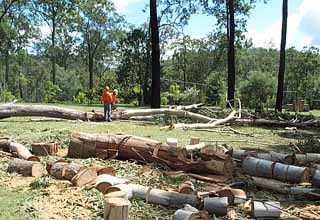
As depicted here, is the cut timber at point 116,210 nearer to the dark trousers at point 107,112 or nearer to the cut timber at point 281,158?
the cut timber at point 281,158

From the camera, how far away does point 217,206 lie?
578 centimetres

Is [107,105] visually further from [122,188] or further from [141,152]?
[122,188]

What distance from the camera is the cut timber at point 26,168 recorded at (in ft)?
25.2

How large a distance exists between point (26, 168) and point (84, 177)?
1431 millimetres

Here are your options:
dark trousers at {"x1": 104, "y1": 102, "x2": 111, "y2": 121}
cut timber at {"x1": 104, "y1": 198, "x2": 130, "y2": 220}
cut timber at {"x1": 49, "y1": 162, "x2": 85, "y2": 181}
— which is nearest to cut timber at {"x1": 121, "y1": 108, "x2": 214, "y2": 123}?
dark trousers at {"x1": 104, "y1": 102, "x2": 111, "y2": 121}

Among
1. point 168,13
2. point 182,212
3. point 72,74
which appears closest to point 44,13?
point 168,13

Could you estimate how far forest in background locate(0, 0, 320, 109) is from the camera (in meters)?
38.8

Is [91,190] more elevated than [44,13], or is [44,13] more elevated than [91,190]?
[44,13]

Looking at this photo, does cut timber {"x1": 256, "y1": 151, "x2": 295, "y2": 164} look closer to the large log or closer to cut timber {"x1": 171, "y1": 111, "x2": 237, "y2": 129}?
the large log

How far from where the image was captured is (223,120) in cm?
1703

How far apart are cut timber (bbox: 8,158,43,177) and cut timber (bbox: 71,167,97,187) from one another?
1.15 metres

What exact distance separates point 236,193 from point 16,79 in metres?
61.2

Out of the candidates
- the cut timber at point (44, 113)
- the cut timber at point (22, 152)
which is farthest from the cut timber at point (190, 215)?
the cut timber at point (44, 113)

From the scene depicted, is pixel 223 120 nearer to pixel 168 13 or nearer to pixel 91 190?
pixel 91 190
